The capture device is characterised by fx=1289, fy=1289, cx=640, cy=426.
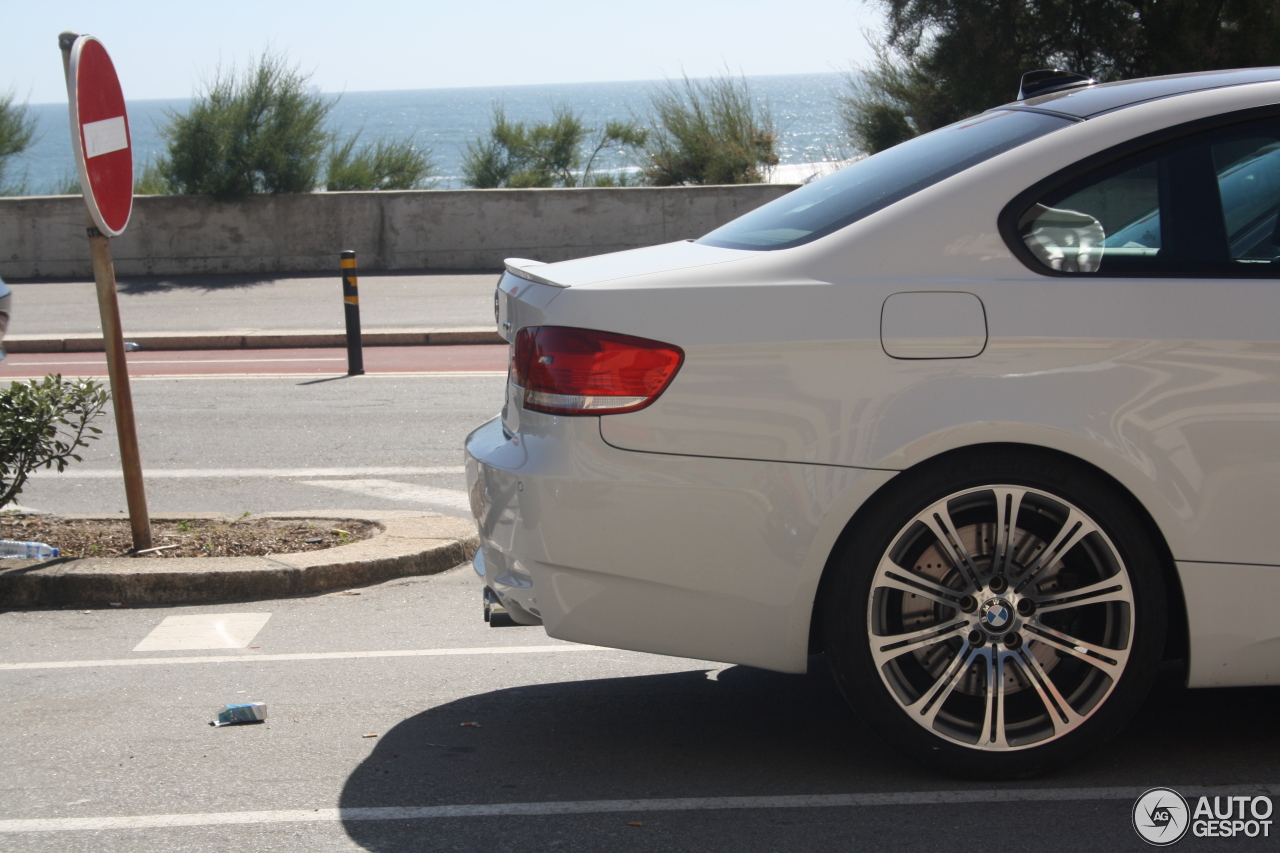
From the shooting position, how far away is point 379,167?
24.1 metres

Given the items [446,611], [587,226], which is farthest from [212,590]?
[587,226]

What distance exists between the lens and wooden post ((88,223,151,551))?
5641mm

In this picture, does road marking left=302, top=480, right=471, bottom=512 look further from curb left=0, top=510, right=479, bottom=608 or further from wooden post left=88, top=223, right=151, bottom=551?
wooden post left=88, top=223, right=151, bottom=551

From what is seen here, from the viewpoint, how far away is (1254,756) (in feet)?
11.7

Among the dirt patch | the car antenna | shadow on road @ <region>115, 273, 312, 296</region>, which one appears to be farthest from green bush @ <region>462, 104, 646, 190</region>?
the car antenna

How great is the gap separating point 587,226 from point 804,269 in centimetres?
1746

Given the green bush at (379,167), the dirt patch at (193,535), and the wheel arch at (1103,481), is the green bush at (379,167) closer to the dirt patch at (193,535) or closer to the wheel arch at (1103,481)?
the dirt patch at (193,535)

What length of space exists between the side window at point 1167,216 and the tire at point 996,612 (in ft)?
1.86

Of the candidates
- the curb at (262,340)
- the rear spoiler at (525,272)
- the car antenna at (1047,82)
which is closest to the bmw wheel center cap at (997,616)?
the rear spoiler at (525,272)

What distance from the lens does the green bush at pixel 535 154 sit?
25.2 meters

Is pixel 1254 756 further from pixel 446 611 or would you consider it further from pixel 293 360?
pixel 293 360

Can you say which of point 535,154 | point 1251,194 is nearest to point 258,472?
point 1251,194

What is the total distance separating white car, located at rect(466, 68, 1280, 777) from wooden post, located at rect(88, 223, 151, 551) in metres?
3.00

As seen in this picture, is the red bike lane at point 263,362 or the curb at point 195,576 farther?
the red bike lane at point 263,362
